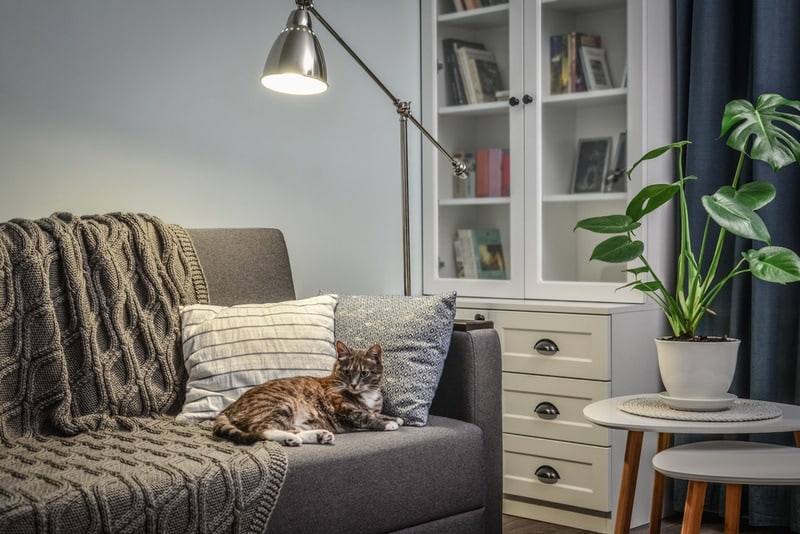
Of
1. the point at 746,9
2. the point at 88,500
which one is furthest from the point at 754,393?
the point at 88,500

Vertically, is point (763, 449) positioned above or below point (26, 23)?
below

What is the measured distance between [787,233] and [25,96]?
2.13 meters

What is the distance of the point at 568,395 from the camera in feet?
9.20

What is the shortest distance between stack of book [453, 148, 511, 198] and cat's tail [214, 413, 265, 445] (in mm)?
1481

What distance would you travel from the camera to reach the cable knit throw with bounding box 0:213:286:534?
1632 millimetres

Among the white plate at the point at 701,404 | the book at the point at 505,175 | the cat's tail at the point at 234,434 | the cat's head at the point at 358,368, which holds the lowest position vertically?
the cat's tail at the point at 234,434

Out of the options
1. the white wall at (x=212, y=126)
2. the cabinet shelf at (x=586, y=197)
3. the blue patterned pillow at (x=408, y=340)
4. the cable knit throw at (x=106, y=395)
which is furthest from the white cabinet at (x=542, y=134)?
the cable knit throw at (x=106, y=395)

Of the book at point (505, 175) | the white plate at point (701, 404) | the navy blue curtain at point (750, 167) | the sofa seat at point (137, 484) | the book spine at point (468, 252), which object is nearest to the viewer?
the sofa seat at point (137, 484)

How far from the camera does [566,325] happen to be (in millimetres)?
2795

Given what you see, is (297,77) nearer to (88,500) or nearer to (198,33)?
(198,33)

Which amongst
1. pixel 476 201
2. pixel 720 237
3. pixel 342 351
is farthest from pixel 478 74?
pixel 342 351

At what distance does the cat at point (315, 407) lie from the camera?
198 centimetres

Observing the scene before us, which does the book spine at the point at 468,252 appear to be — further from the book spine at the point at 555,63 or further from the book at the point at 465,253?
the book spine at the point at 555,63

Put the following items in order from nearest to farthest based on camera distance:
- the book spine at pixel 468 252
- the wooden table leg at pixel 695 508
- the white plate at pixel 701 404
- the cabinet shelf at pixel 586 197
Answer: the wooden table leg at pixel 695 508
the white plate at pixel 701 404
the cabinet shelf at pixel 586 197
the book spine at pixel 468 252
